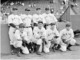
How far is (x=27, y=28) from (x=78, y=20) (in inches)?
237

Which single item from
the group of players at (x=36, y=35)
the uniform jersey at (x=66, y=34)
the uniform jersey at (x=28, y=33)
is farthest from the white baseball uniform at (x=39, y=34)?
the uniform jersey at (x=66, y=34)

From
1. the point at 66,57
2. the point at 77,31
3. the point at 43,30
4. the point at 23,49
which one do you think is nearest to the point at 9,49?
the point at 23,49

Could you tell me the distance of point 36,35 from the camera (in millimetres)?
8781

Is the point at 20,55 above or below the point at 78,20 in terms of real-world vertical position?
below

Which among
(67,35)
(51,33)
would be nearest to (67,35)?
(67,35)

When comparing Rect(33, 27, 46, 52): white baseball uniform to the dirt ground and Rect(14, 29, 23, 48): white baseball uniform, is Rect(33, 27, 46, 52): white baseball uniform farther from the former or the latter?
Rect(14, 29, 23, 48): white baseball uniform

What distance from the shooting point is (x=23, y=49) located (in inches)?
346

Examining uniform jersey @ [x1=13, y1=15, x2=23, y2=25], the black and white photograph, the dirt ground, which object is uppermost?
uniform jersey @ [x1=13, y1=15, x2=23, y2=25]

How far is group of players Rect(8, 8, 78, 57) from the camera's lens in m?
8.63

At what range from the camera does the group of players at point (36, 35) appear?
863 cm

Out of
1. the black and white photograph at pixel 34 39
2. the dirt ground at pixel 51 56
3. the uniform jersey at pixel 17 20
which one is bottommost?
the dirt ground at pixel 51 56

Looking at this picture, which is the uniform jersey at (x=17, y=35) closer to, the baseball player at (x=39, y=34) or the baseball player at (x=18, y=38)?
the baseball player at (x=18, y=38)

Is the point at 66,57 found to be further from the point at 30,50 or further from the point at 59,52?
the point at 30,50

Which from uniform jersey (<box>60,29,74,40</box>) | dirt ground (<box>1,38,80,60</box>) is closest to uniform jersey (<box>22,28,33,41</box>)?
dirt ground (<box>1,38,80,60</box>)
